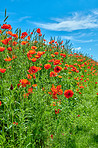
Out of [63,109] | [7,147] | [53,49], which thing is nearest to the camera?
[7,147]

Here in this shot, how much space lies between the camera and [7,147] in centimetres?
220

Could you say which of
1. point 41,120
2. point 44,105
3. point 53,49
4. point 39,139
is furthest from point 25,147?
point 53,49

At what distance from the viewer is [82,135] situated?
2967 mm

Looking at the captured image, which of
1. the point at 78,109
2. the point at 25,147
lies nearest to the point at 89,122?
the point at 78,109

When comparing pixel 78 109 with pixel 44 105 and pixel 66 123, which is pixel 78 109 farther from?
pixel 44 105

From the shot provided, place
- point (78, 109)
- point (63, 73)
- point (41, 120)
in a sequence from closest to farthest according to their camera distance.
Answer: point (41, 120), point (78, 109), point (63, 73)

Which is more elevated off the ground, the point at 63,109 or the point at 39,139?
the point at 63,109

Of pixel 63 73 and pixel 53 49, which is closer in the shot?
pixel 63 73

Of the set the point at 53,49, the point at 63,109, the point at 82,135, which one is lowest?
the point at 82,135

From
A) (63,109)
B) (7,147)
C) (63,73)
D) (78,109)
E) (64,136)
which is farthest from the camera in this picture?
(63,73)

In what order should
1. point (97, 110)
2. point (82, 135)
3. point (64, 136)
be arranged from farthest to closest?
point (97, 110)
point (82, 135)
point (64, 136)

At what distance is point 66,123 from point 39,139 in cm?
95

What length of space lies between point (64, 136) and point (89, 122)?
1102mm

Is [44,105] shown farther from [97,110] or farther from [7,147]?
[97,110]
